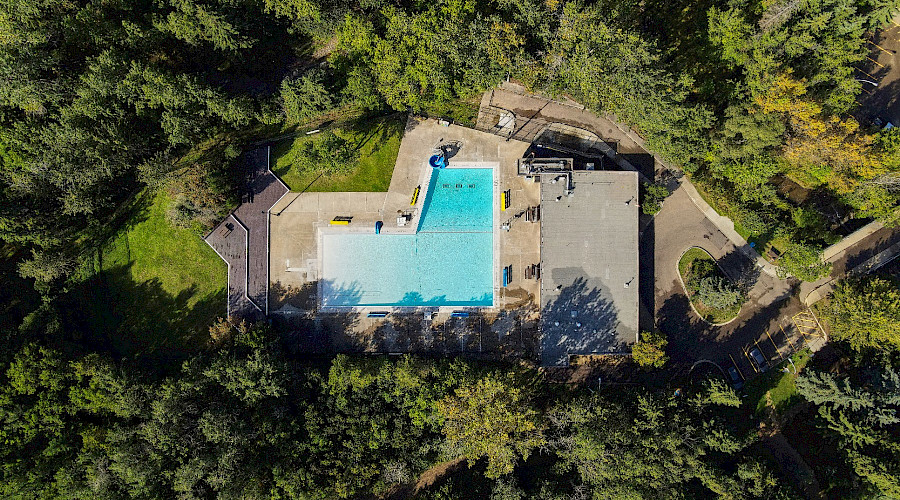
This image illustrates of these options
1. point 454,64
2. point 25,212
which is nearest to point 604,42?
point 454,64

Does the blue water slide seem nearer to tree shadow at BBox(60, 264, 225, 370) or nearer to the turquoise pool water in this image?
the turquoise pool water

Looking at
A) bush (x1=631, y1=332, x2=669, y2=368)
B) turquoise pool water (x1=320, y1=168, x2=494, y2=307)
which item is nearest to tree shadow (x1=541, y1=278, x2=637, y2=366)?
bush (x1=631, y1=332, x2=669, y2=368)

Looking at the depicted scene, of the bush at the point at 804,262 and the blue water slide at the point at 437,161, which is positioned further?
the blue water slide at the point at 437,161

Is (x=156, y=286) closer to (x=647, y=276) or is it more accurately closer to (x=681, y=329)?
(x=647, y=276)

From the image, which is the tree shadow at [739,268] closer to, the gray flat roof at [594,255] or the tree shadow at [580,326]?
the gray flat roof at [594,255]

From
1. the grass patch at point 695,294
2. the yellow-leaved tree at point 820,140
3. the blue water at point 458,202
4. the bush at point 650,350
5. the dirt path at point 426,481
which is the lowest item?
the dirt path at point 426,481

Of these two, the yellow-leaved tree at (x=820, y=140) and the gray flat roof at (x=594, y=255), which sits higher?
the yellow-leaved tree at (x=820, y=140)

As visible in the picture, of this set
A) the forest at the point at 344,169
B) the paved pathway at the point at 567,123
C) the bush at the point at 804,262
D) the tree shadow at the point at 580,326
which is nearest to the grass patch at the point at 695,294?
the forest at the point at 344,169
